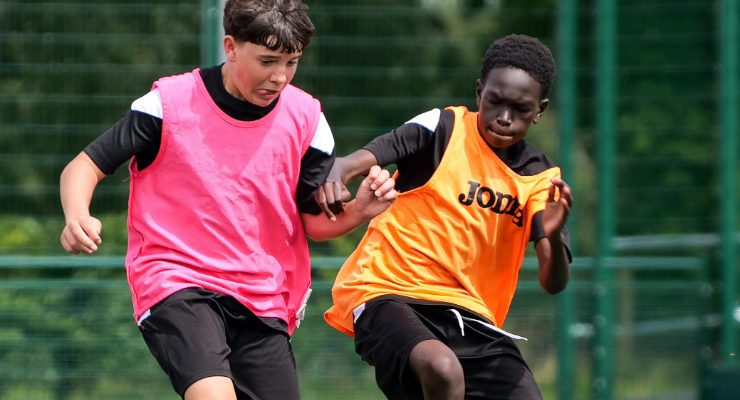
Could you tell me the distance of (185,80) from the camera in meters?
3.82

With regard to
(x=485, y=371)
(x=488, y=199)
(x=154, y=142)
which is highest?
(x=154, y=142)

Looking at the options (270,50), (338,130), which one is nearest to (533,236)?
(270,50)

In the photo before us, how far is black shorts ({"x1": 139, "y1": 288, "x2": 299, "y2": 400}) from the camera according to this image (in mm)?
3486

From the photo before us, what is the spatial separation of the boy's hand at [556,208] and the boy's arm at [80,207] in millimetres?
1548

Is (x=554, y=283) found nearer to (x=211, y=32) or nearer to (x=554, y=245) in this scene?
(x=554, y=245)

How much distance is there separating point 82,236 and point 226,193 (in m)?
0.54

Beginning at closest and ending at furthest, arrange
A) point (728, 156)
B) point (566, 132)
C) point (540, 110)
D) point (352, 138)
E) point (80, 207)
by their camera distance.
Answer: point (80, 207), point (540, 110), point (352, 138), point (566, 132), point (728, 156)

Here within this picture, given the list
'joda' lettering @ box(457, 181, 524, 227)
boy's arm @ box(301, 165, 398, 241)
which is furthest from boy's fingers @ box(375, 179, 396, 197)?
'joda' lettering @ box(457, 181, 524, 227)

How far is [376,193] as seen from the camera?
12.2 feet

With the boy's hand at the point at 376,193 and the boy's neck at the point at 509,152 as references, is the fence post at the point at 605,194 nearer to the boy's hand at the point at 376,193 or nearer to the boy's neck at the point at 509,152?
the boy's neck at the point at 509,152

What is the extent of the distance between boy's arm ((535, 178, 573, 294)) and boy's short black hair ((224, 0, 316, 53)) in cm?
105

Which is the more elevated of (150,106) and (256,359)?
(150,106)

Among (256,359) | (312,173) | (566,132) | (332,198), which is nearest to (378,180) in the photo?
(332,198)

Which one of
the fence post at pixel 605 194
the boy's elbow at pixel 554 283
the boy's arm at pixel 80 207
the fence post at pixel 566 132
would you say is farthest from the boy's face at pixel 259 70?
the fence post at pixel 605 194
